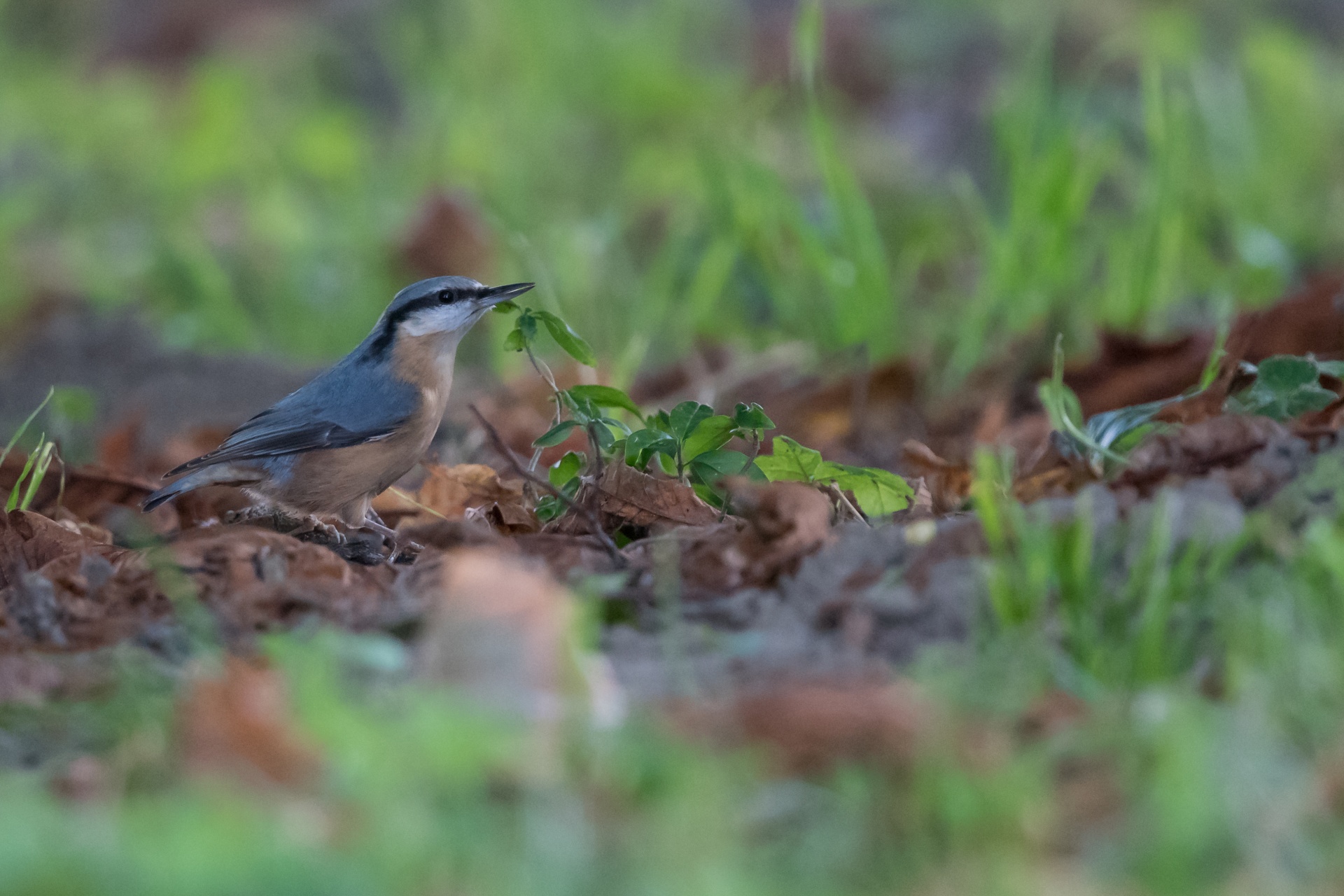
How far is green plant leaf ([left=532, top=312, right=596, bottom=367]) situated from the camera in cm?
322

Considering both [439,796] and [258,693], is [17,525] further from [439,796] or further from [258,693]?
[439,796]

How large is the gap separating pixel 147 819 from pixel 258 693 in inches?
11.9

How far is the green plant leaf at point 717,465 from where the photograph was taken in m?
3.21

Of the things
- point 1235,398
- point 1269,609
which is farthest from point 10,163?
point 1269,609

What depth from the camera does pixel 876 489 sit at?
311 cm

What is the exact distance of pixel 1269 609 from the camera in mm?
2264

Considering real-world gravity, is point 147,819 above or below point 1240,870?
above

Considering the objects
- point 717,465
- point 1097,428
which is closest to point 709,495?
point 717,465

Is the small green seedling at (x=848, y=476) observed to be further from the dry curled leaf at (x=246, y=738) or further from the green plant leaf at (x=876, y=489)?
the dry curled leaf at (x=246, y=738)

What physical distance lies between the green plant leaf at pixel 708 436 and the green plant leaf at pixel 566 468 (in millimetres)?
218

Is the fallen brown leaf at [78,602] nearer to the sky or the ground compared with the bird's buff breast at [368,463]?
nearer to the ground

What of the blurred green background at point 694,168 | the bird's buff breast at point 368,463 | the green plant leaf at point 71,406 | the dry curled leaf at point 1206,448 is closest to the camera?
the dry curled leaf at point 1206,448

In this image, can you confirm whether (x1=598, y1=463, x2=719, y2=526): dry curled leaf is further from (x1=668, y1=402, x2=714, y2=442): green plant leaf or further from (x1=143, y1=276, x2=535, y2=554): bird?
(x1=143, y1=276, x2=535, y2=554): bird

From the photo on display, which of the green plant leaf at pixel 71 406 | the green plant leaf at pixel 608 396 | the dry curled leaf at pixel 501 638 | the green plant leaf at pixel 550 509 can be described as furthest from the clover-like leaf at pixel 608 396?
the green plant leaf at pixel 71 406
